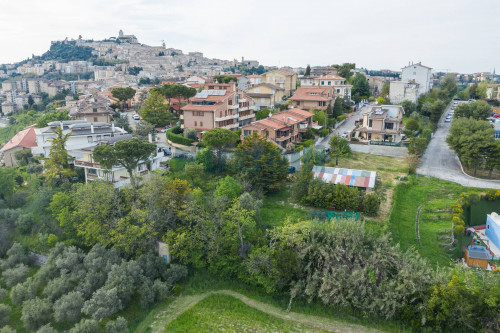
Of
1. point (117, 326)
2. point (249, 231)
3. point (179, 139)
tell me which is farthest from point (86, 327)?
point (179, 139)

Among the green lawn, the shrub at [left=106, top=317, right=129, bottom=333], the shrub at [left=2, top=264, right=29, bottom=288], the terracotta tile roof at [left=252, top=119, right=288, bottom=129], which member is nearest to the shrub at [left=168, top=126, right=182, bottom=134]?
the terracotta tile roof at [left=252, top=119, right=288, bottom=129]

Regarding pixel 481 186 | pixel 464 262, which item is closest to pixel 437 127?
pixel 481 186

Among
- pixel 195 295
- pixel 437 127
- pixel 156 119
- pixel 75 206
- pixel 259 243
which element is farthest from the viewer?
pixel 437 127

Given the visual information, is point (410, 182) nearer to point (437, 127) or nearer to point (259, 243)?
point (259, 243)

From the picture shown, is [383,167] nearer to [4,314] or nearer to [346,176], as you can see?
[346,176]

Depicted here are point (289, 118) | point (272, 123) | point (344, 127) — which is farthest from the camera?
point (344, 127)

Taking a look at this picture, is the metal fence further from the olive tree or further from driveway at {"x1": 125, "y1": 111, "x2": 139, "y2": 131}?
the olive tree
